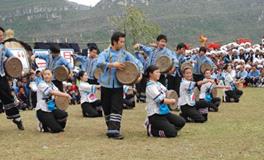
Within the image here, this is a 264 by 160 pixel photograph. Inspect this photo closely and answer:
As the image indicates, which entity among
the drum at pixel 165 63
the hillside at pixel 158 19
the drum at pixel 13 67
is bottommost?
the drum at pixel 165 63

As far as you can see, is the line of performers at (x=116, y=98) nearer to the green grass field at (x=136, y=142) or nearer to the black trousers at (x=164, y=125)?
the black trousers at (x=164, y=125)

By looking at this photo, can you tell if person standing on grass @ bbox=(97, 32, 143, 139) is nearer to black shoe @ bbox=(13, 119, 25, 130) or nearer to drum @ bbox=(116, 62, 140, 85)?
drum @ bbox=(116, 62, 140, 85)

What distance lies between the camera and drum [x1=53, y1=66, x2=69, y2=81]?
11.1 metres

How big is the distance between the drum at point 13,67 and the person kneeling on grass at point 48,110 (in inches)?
18.0

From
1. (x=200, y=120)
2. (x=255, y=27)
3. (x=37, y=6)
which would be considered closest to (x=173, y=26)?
(x=255, y=27)

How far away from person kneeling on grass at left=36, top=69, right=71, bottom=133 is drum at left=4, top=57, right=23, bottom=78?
457 mm

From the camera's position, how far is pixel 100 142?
7715mm

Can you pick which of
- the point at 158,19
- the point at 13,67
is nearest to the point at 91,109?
the point at 13,67

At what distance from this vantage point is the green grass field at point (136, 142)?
6594 millimetres

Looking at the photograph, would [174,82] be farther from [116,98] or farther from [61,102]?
[116,98]

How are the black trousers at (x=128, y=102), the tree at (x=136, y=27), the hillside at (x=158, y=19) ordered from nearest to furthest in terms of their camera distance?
the black trousers at (x=128, y=102)
the tree at (x=136, y=27)
the hillside at (x=158, y=19)

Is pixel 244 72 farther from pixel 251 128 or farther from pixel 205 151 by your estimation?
pixel 205 151

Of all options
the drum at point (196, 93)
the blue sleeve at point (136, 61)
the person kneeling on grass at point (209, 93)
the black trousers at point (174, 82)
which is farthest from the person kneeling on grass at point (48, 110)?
the black trousers at point (174, 82)

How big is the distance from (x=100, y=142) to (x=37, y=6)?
135m
